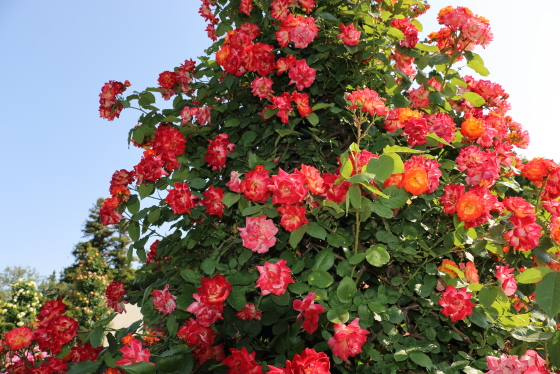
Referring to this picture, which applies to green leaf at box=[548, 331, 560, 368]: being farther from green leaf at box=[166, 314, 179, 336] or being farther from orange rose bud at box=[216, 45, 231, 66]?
orange rose bud at box=[216, 45, 231, 66]

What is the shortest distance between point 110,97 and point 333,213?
5.64ft

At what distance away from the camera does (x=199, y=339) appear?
5.99 ft

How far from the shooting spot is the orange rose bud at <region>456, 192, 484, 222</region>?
→ 1656 mm

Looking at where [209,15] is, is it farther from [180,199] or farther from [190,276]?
A: [190,276]

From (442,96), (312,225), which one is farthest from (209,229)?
(442,96)

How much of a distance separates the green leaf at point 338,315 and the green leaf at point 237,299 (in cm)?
33

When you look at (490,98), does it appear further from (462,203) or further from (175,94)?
(175,94)

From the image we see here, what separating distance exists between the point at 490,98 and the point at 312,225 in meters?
1.58

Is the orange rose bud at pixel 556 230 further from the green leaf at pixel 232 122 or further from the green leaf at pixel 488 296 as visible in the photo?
the green leaf at pixel 232 122

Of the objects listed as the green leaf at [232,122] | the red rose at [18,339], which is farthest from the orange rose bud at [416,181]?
the red rose at [18,339]

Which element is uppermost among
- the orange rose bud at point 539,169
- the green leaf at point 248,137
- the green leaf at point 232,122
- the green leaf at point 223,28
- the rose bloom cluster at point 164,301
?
the green leaf at point 223,28

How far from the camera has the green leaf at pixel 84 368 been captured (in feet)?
5.65

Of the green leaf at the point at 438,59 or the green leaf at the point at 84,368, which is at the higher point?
the green leaf at the point at 438,59

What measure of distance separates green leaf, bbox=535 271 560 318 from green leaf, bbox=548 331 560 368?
0.26m
